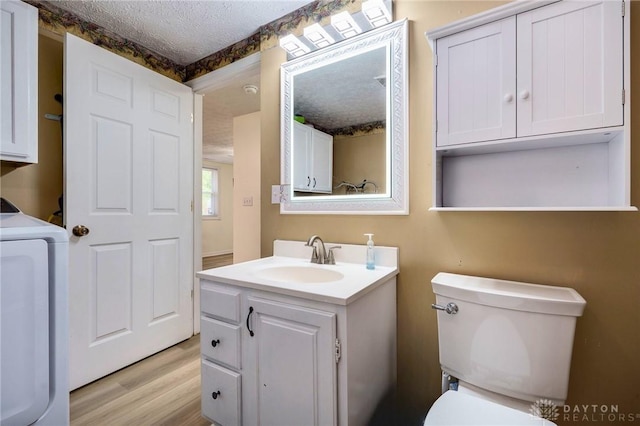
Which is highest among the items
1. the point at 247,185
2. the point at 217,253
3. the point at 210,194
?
the point at 210,194

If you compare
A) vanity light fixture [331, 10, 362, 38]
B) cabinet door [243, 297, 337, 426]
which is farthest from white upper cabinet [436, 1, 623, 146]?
cabinet door [243, 297, 337, 426]

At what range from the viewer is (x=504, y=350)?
98 centimetres

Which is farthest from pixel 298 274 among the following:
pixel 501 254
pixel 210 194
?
pixel 210 194

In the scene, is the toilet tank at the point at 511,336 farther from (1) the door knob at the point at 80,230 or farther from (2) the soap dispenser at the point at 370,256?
(1) the door knob at the point at 80,230

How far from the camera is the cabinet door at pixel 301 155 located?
1690 mm

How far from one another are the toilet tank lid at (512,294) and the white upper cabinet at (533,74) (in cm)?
54

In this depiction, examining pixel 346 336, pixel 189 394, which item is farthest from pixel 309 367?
pixel 189 394

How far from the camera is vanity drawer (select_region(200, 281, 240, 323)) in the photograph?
3.99 ft

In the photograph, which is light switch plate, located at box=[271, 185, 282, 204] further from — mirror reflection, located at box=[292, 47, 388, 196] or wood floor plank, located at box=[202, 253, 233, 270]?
wood floor plank, located at box=[202, 253, 233, 270]

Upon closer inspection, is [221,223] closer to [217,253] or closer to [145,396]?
[217,253]

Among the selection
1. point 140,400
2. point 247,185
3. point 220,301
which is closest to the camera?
point 220,301

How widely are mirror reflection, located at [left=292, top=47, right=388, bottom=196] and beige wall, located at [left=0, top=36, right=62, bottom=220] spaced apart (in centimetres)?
145

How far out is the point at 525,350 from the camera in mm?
947
